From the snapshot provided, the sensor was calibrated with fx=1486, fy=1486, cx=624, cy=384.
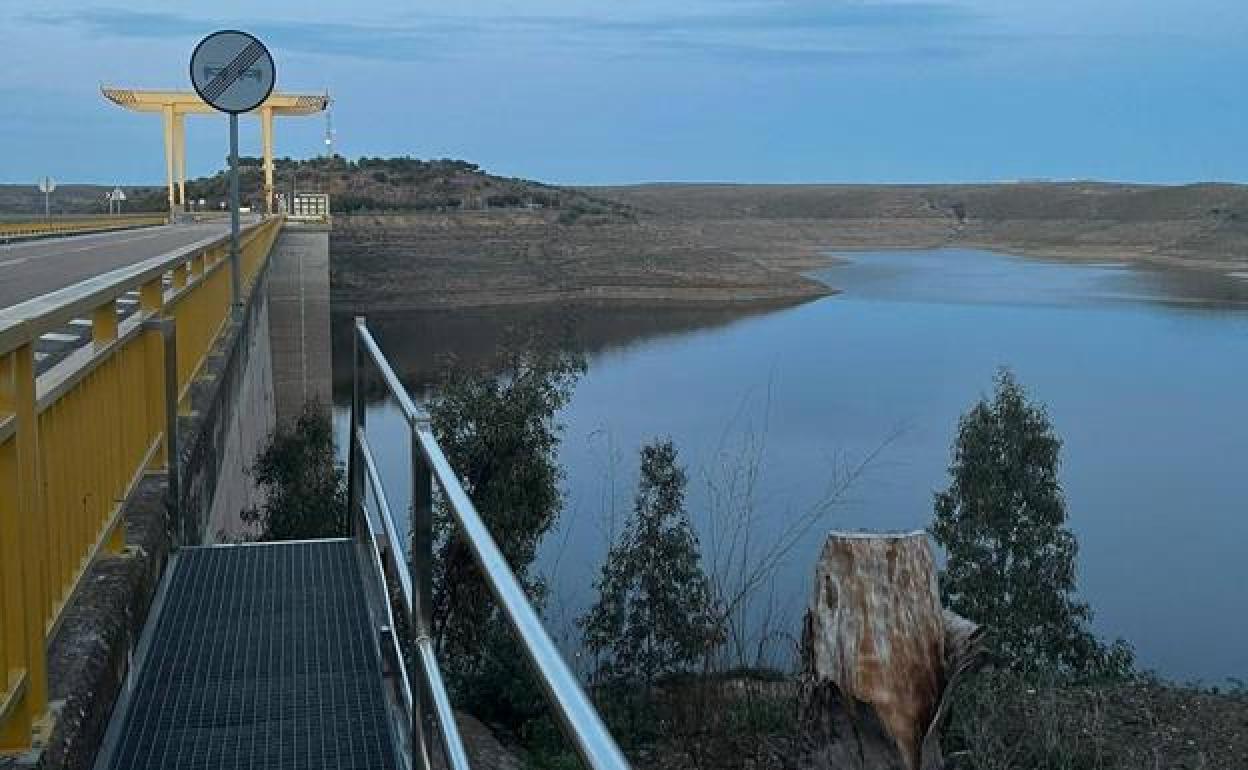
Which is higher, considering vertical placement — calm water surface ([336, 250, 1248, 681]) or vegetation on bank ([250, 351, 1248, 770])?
vegetation on bank ([250, 351, 1248, 770])

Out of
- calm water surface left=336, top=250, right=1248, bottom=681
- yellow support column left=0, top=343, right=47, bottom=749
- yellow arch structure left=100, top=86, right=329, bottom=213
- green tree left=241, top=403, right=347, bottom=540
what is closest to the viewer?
yellow support column left=0, top=343, right=47, bottom=749

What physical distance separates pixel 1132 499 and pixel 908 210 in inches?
4782

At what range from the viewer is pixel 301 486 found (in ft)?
46.2

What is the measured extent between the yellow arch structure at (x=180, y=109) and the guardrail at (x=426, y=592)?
42690mm

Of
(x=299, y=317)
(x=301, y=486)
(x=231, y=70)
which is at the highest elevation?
(x=231, y=70)

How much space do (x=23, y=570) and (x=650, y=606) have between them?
32.3ft

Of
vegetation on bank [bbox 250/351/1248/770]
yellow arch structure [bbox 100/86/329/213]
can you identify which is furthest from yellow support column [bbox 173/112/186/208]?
vegetation on bank [bbox 250/351/1248/770]

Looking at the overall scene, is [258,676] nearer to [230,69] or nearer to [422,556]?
[422,556]

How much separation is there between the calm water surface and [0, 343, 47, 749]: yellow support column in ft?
20.3

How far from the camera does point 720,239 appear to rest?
10100 centimetres

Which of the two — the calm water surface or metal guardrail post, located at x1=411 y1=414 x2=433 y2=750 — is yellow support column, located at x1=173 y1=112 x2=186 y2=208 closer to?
the calm water surface

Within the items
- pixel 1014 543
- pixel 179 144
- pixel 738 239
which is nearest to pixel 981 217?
pixel 738 239

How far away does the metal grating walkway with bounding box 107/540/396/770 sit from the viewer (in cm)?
366

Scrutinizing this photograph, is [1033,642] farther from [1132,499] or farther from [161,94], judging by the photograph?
[161,94]
